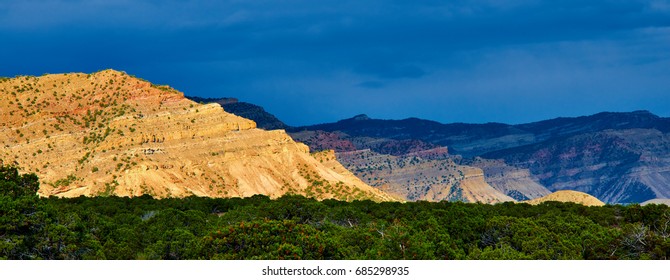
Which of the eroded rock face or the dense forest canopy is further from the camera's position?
the eroded rock face

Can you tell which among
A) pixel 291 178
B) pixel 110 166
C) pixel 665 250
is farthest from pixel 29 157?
pixel 665 250

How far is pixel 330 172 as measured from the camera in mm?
171375

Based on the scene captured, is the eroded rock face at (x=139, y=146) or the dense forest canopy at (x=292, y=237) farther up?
the eroded rock face at (x=139, y=146)

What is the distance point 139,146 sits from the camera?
155 metres

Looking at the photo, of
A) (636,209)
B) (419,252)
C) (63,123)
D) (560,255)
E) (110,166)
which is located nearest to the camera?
(419,252)

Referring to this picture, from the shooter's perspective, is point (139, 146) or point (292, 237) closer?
point (292, 237)

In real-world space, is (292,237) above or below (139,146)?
below

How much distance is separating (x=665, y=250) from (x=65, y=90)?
Result: 5079 inches

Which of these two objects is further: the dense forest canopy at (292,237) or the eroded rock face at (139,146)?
the eroded rock face at (139,146)

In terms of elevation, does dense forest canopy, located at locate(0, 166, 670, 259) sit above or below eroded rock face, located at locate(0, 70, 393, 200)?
below

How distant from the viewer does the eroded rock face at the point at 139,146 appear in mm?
146375

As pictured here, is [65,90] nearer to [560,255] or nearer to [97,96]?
[97,96]

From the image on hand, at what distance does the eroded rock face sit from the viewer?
146375mm

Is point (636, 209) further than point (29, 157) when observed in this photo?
No
